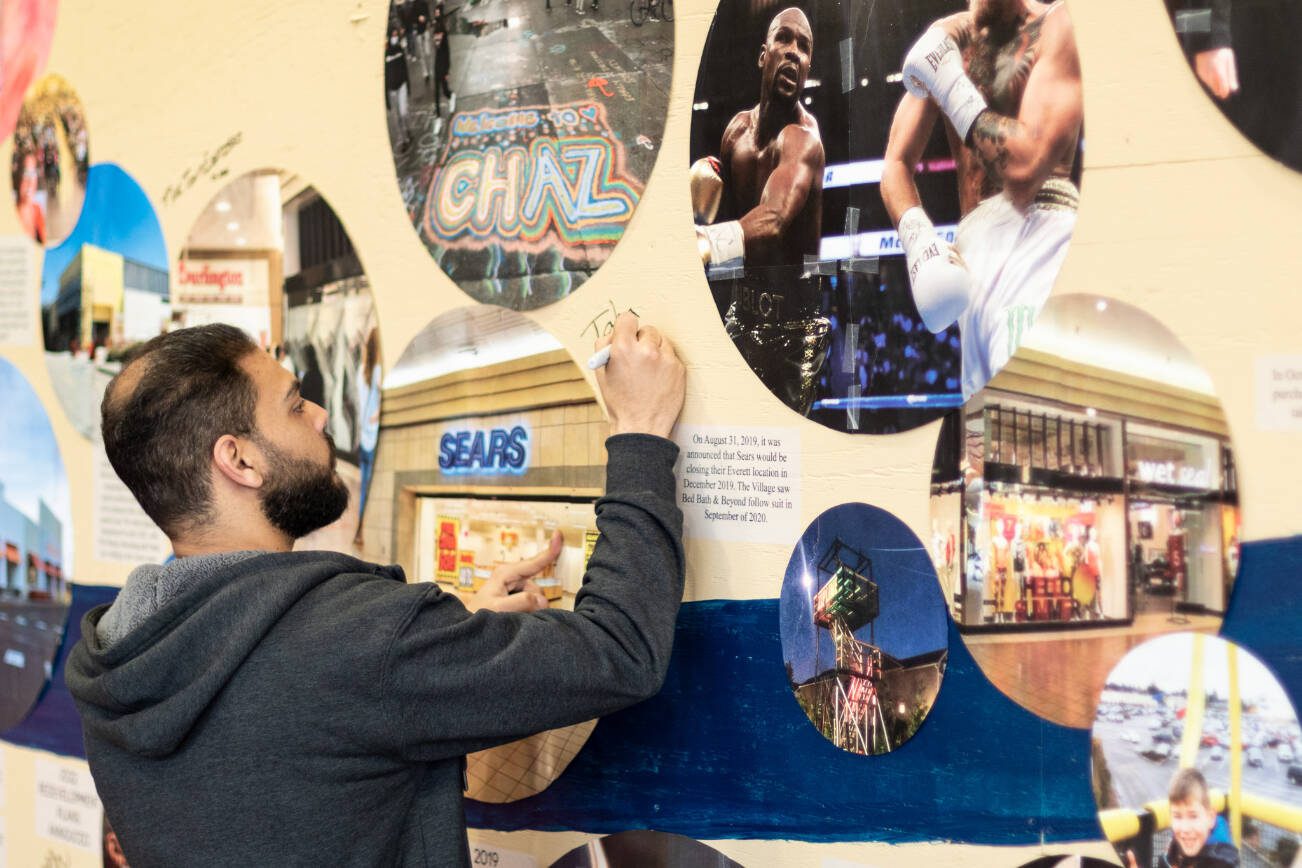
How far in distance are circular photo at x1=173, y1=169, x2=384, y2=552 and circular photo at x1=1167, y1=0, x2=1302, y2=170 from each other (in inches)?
38.3

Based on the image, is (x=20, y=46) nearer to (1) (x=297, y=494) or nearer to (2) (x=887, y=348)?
(1) (x=297, y=494)

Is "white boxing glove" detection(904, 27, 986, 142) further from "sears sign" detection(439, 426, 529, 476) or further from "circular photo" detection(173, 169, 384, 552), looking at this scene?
"circular photo" detection(173, 169, 384, 552)

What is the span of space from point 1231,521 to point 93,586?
1635 mm

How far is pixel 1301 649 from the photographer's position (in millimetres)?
806

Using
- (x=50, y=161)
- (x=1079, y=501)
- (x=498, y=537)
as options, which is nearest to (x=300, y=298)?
(x=498, y=537)

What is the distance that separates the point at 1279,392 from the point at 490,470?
82cm

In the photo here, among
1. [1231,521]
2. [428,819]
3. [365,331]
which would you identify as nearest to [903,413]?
[1231,521]

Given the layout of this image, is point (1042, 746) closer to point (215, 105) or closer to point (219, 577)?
point (219, 577)

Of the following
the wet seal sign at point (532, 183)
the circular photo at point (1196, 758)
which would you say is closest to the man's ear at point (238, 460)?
the wet seal sign at point (532, 183)

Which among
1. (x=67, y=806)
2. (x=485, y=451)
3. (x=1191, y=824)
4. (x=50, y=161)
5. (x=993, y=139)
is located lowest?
(x=67, y=806)

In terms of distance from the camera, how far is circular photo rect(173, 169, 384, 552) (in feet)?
4.69

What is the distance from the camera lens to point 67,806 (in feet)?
5.80

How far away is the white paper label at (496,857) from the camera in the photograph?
49.4 inches
